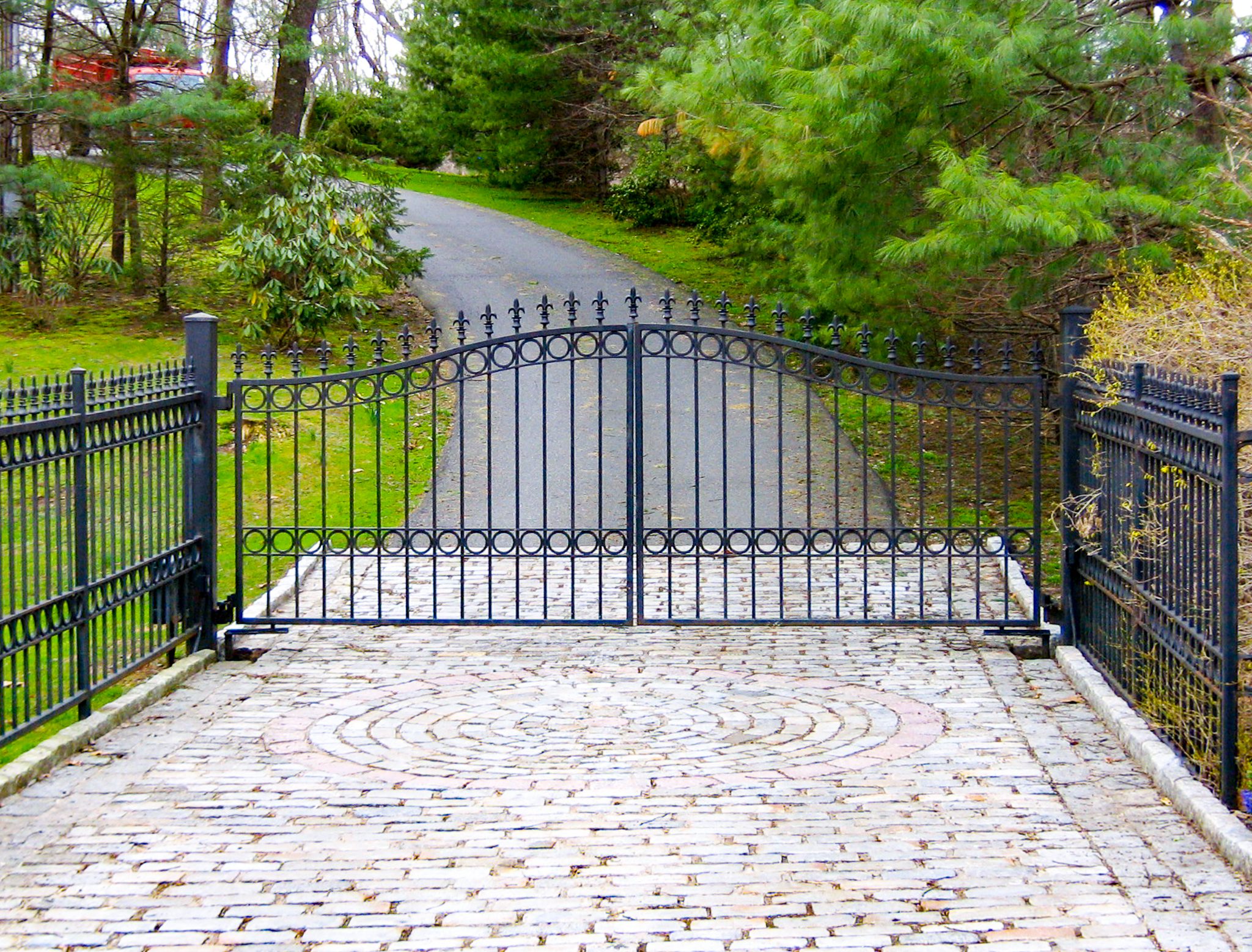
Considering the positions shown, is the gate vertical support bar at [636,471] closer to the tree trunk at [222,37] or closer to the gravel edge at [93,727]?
the gravel edge at [93,727]

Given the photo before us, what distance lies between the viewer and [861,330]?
9078 millimetres

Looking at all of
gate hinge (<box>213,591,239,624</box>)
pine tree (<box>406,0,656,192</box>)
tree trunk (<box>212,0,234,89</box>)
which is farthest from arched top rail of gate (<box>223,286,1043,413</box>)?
pine tree (<box>406,0,656,192</box>)

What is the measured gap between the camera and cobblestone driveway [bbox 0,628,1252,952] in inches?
192

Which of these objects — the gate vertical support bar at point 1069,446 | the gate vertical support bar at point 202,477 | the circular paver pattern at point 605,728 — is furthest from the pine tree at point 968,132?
the gate vertical support bar at point 202,477

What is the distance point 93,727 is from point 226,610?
7.01 feet

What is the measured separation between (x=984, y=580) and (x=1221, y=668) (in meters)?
5.59

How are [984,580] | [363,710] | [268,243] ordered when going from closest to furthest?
[363,710]
[984,580]
[268,243]

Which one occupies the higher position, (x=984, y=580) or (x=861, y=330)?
(x=861, y=330)

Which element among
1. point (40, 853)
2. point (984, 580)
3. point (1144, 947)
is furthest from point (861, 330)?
point (40, 853)

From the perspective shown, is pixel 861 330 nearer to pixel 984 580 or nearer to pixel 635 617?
pixel 635 617

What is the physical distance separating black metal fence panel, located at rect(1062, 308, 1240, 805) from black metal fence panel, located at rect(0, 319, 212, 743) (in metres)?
5.32

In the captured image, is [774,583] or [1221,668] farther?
[774,583]

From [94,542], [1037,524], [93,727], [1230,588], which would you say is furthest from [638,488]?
[1230,588]

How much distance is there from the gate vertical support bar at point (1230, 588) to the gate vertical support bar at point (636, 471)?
4.24m
